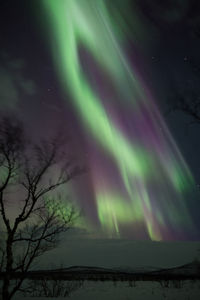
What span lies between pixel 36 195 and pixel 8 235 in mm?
2428

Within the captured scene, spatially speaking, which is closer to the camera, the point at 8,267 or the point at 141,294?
the point at 8,267

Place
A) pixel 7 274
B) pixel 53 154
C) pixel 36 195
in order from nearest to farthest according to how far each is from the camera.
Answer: pixel 7 274
pixel 36 195
pixel 53 154

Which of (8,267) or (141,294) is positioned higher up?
(8,267)

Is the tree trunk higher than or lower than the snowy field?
higher

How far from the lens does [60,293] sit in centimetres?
2092

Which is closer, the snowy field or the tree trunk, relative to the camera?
the tree trunk

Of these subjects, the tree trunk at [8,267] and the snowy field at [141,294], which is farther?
the snowy field at [141,294]

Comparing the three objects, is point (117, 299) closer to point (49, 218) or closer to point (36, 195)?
point (49, 218)

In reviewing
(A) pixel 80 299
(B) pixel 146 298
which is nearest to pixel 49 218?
(A) pixel 80 299

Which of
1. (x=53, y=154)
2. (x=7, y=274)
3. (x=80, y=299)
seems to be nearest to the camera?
(x=7, y=274)

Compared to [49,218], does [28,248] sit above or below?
below

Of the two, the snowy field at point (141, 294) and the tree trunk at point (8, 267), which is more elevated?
the tree trunk at point (8, 267)

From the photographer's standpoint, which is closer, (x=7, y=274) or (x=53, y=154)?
(x=7, y=274)

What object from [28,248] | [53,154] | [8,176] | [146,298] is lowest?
[146,298]
